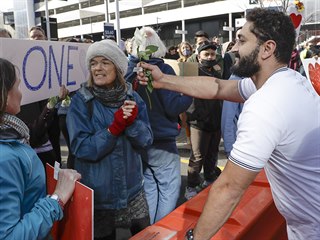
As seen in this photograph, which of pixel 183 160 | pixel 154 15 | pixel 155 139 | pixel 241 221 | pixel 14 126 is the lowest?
pixel 183 160

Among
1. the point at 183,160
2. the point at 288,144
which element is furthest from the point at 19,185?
the point at 183,160

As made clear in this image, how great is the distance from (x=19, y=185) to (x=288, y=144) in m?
1.02

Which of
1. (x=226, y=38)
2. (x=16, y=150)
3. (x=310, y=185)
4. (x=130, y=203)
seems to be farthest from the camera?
(x=226, y=38)

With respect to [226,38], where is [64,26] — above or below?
above

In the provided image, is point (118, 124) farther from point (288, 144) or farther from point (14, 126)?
point (288, 144)

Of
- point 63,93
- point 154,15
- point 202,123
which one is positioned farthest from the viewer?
point 154,15

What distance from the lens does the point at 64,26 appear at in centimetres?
5244

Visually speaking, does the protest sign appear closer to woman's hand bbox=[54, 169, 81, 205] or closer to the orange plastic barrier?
woman's hand bbox=[54, 169, 81, 205]

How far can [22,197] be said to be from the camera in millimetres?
1250

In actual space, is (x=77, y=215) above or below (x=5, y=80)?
below

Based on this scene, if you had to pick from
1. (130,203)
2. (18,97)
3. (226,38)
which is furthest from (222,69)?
(226,38)

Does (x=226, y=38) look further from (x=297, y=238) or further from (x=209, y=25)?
(x=297, y=238)

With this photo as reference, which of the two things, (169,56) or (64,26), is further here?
(64,26)

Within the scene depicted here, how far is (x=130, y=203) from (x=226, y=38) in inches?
1559
